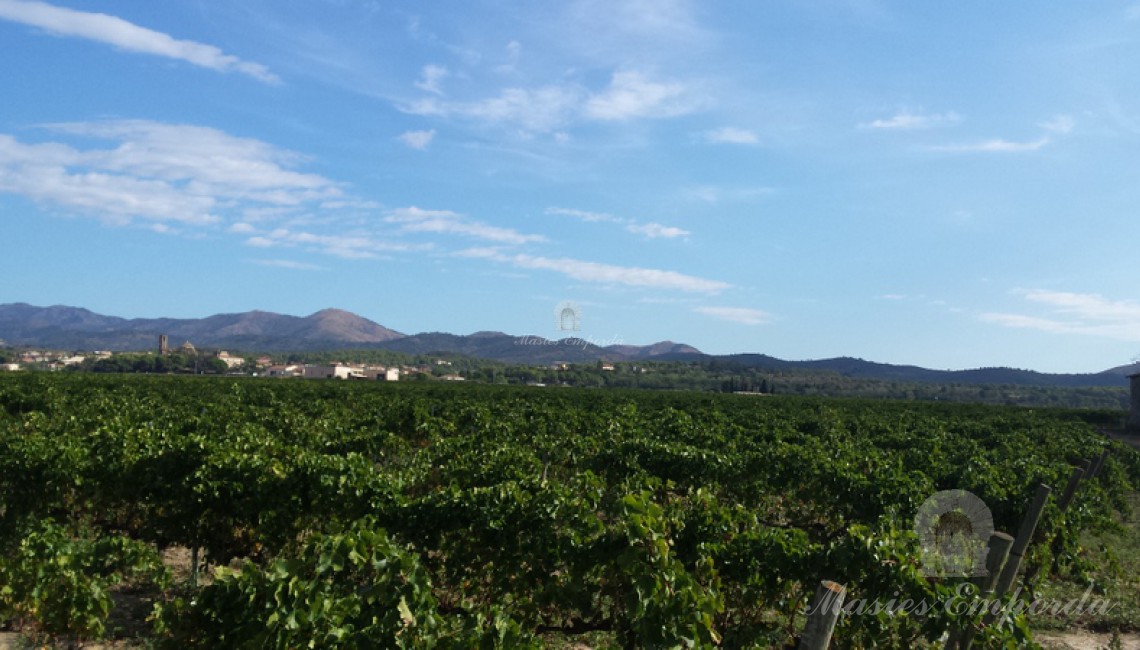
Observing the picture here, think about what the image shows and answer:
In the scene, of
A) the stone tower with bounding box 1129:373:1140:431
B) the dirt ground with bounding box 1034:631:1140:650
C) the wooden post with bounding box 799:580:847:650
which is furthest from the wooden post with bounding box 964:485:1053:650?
the stone tower with bounding box 1129:373:1140:431

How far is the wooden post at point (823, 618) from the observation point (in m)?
4.05

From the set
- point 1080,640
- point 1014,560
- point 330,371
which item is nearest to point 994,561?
point 1014,560

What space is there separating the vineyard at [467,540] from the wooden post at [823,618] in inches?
45.5

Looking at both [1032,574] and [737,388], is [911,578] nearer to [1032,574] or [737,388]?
[1032,574]

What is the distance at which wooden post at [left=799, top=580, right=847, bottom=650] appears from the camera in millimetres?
4051

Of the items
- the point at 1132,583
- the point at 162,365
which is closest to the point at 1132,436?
the point at 1132,583

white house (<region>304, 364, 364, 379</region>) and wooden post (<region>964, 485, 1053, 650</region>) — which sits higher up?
wooden post (<region>964, 485, 1053, 650</region>)

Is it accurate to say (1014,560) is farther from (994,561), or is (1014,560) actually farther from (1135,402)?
(1135,402)

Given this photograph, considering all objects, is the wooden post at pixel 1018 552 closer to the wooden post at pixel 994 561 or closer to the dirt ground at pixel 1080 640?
the wooden post at pixel 994 561

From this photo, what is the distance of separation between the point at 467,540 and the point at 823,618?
15.4 feet

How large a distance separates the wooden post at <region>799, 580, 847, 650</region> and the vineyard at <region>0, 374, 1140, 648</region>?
116 cm

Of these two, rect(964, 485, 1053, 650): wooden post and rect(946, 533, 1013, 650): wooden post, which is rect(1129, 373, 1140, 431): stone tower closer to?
rect(964, 485, 1053, 650): wooden post

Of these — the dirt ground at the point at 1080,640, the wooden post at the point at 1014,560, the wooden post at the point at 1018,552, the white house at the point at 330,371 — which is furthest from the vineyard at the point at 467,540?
the white house at the point at 330,371

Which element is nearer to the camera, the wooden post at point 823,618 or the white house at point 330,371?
the wooden post at point 823,618
